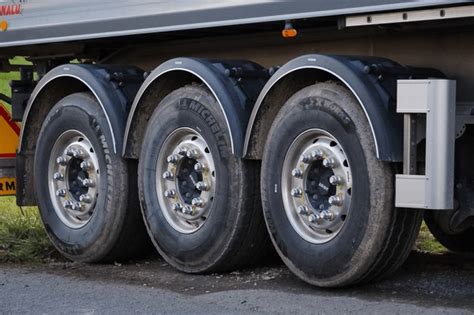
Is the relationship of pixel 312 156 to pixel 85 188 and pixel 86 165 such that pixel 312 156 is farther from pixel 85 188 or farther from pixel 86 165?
pixel 85 188

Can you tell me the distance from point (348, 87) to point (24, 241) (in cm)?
330

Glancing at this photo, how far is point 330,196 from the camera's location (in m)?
6.88

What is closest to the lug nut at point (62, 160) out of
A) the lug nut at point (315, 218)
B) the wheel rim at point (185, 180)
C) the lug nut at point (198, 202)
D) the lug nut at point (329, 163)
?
the wheel rim at point (185, 180)

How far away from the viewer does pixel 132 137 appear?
26.8ft

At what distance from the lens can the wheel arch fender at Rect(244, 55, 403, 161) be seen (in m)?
6.45

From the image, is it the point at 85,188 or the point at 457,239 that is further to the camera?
the point at 85,188

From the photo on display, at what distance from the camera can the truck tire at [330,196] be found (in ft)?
21.6

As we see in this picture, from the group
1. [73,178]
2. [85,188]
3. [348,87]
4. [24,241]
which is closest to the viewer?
[348,87]

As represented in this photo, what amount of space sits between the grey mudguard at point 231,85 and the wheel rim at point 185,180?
34 cm

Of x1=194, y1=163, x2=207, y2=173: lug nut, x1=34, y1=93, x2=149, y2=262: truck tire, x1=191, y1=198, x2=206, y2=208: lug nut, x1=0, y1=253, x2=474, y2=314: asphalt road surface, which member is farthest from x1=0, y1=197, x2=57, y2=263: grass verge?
x1=194, y1=163, x2=207, y2=173: lug nut

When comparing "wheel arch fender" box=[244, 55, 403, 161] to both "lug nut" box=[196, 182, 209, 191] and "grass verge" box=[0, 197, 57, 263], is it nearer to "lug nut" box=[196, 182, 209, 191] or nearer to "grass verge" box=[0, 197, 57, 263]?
"lug nut" box=[196, 182, 209, 191]

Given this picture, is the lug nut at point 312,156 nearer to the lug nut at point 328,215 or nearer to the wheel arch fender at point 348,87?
the lug nut at point 328,215

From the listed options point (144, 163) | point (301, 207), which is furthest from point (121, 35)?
point (301, 207)

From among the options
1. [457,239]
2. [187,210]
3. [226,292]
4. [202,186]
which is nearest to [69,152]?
[187,210]
